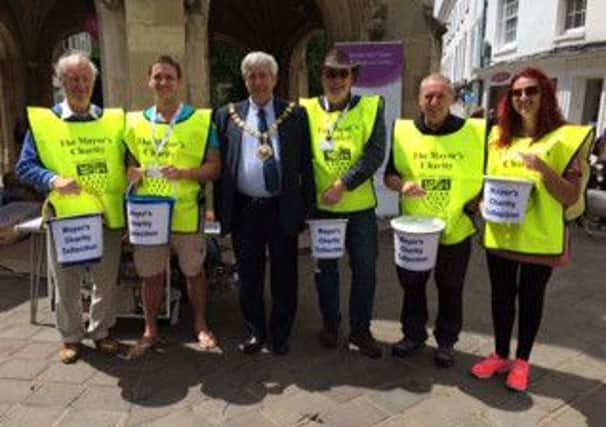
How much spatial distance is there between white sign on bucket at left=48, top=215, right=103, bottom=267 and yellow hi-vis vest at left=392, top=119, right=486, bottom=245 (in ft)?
5.89

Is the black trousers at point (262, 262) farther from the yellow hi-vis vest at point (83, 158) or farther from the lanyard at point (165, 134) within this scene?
the yellow hi-vis vest at point (83, 158)

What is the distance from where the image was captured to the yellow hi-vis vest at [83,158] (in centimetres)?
335

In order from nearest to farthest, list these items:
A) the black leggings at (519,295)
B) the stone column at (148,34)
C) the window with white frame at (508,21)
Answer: the black leggings at (519,295), the stone column at (148,34), the window with white frame at (508,21)

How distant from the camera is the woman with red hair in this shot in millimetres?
2936

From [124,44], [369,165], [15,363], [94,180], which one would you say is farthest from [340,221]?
[124,44]

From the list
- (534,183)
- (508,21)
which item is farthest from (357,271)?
(508,21)

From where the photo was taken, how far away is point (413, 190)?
331cm

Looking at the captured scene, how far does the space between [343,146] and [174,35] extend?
9.88 ft

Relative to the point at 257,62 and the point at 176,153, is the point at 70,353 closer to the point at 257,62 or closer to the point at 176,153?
the point at 176,153

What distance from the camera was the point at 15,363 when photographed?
11.9 ft

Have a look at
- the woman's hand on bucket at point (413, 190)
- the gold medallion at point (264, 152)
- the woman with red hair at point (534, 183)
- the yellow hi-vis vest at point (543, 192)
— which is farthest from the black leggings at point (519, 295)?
the gold medallion at point (264, 152)

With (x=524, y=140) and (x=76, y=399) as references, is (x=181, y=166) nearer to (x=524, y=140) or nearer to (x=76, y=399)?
(x=76, y=399)

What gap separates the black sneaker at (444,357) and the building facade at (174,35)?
12.3 ft

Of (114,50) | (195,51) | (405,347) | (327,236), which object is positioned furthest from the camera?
(195,51)
